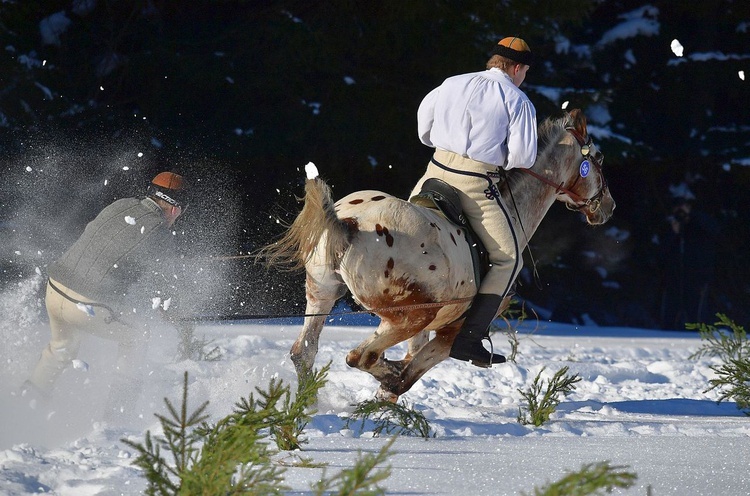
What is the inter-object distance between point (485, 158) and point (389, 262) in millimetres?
824

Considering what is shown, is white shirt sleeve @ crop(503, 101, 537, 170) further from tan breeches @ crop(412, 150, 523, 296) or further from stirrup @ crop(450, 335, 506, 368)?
stirrup @ crop(450, 335, 506, 368)

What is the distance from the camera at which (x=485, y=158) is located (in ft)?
17.0

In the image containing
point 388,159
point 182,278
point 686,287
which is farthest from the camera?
point 686,287

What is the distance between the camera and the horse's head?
5.90m

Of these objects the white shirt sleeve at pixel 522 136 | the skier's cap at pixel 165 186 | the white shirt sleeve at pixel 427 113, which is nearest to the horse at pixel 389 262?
the white shirt sleeve at pixel 522 136

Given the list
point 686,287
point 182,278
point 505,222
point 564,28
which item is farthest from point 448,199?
point 686,287

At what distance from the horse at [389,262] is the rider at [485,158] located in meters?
0.13

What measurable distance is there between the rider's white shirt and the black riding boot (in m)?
0.71

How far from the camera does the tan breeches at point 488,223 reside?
520 centimetres

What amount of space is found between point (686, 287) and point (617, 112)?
3.05 m

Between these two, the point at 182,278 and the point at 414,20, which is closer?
the point at 182,278

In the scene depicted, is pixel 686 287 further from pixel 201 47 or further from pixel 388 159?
pixel 201 47

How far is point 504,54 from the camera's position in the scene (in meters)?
5.41

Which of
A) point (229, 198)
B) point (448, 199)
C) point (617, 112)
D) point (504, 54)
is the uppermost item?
point (504, 54)
